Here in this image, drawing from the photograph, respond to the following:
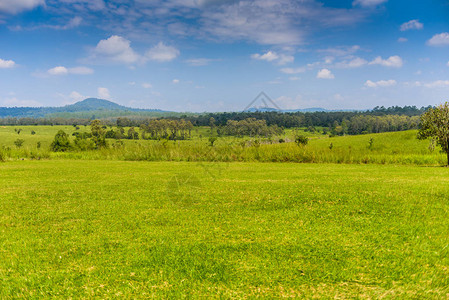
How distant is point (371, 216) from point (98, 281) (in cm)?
534

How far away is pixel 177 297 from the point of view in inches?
127

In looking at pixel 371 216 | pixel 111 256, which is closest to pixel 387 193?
pixel 371 216

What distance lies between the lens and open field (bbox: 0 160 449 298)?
348 centimetres

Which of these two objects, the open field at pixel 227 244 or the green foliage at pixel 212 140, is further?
the green foliage at pixel 212 140

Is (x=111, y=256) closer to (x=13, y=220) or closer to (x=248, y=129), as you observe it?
(x=13, y=220)

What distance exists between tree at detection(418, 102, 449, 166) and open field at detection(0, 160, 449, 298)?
30.2ft

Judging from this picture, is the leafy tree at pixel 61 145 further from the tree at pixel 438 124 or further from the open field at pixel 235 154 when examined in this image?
the tree at pixel 438 124

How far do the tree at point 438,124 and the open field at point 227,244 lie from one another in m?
9.22

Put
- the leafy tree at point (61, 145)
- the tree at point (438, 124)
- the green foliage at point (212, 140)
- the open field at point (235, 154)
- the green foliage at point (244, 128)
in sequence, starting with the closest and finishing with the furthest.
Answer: the tree at point (438, 124) → the open field at point (235, 154) → the green foliage at point (212, 140) → the green foliage at point (244, 128) → the leafy tree at point (61, 145)

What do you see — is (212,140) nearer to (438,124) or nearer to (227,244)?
(438,124)

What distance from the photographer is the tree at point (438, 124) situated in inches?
582

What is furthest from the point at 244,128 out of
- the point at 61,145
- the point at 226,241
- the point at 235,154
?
the point at 61,145

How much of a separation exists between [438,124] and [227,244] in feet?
52.7

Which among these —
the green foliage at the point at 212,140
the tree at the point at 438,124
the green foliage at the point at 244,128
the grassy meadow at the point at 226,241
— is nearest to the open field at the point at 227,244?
the grassy meadow at the point at 226,241
